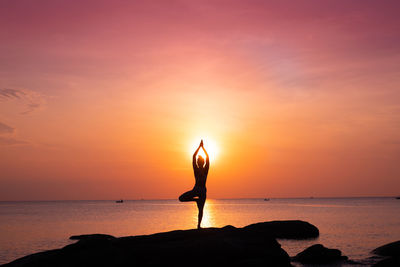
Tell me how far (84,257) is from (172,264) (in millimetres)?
3628

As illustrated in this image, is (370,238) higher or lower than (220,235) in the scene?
lower

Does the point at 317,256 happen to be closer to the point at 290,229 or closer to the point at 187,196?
the point at 187,196

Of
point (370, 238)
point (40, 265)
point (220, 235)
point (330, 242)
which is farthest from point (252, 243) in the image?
point (370, 238)

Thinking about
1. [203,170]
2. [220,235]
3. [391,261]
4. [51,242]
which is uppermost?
[203,170]

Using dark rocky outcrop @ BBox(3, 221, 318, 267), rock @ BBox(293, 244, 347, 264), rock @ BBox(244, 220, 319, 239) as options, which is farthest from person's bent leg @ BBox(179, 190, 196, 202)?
rock @ BBox(244, 220, 319, 239)

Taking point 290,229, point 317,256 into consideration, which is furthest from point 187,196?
point 290,229

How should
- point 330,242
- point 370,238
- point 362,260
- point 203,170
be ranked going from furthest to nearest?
point 370,238 < point 330,242 < point 362,260 < point 203,170

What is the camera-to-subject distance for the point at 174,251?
17.8 meters

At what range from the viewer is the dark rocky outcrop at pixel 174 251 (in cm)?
1650

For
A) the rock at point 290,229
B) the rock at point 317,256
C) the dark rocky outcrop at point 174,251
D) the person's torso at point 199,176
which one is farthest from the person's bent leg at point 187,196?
the rock at point 290,229

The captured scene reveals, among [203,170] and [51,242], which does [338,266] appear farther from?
[51,242]

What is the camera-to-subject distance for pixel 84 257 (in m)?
16.3

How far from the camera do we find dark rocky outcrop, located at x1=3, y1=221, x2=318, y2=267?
1650 centimetres

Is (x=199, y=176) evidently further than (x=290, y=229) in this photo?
No
